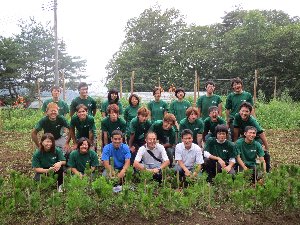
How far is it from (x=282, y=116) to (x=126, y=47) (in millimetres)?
21651

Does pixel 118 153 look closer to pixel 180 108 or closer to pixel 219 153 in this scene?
pixel 219 153

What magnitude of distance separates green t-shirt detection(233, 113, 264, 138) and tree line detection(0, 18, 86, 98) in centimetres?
2019

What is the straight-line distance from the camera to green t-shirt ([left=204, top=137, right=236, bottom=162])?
5.92 m

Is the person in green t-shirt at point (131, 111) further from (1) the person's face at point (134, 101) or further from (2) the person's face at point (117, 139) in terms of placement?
(2) the person's face at point (117, 139)

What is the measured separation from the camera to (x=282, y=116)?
46.8 feet

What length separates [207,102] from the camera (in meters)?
7.18

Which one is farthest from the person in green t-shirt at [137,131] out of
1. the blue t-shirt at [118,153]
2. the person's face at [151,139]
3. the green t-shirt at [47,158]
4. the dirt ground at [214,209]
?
the dirt ground at [214,209]

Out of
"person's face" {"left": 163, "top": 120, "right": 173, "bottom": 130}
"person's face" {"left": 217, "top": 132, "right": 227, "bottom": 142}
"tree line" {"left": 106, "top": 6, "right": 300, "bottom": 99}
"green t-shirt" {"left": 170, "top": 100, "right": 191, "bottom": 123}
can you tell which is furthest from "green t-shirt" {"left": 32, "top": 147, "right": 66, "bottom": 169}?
"tree line" {"left": 106, "top": 6, "right": 300, "bottom": 99}

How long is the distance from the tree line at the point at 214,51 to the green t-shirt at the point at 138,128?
13.4 m

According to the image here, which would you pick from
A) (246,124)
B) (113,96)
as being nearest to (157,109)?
(113,96)

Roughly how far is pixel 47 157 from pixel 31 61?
2349 centimetres

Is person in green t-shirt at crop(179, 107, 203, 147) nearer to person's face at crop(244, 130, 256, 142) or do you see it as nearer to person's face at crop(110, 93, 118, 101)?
person's face at crop(244, 130, 256, 142)

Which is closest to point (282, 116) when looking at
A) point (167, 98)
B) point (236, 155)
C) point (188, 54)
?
point (167, 98)

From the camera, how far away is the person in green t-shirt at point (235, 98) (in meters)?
6.68
